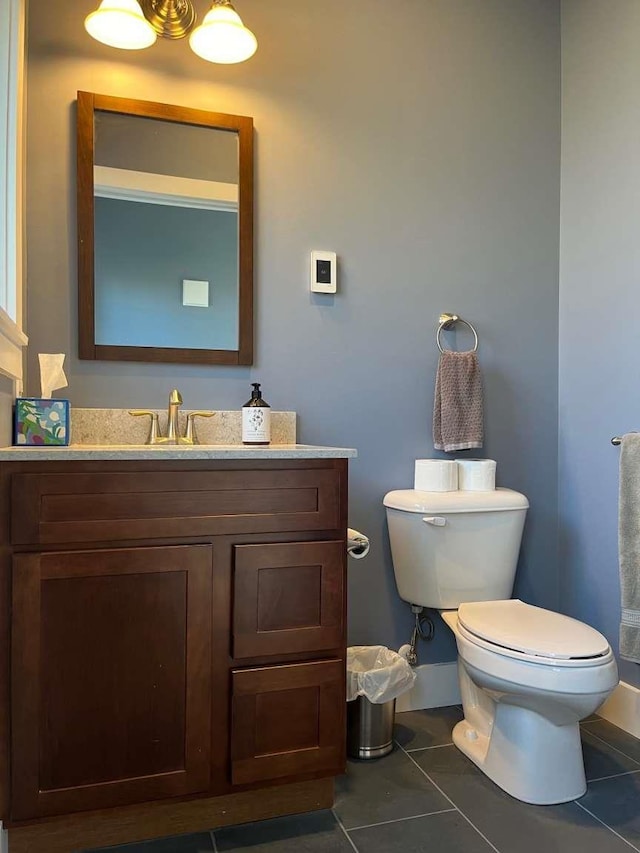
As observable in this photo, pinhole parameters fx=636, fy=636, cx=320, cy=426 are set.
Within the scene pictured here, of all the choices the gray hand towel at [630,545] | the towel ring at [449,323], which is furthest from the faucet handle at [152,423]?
the gray hand towel at [630,545]

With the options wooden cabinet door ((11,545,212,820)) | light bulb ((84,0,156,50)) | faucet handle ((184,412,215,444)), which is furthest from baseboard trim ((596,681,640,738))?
light bulb ((84,0,156,50))

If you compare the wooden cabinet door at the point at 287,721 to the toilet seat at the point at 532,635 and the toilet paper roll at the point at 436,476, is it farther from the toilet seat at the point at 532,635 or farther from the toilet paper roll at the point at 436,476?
the toilet paper roll at the point at 436,476

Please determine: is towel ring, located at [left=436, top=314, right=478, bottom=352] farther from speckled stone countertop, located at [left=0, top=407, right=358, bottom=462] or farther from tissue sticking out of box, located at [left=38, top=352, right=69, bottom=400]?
tissue sticking out of box, located at [left=38, top=352, right=69, bottom=400]

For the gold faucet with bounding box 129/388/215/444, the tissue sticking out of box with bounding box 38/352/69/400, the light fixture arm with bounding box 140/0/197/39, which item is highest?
the light fixture arm with bounding box 140/0/197/39

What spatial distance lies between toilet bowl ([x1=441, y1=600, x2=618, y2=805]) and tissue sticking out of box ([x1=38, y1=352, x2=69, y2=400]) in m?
1.27

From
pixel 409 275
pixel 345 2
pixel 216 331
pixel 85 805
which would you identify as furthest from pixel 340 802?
pixel 345 2

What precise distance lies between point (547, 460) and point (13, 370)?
1.77 meters

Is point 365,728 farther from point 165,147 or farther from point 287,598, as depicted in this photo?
point 165,147

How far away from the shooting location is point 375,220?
211 cm

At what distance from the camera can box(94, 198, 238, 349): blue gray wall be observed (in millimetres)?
1852

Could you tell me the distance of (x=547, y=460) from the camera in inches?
91.2

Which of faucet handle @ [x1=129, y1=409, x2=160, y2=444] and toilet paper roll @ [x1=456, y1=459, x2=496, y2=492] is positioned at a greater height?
faucet handle @ [x1=129, y1=409, x2=160, y2=444]

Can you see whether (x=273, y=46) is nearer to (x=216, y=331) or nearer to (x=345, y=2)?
(x=345, y=2)

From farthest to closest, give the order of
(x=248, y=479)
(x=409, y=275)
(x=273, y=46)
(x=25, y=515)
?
(x=409, y=275)
(x=273, y=46)
(x=248, y=479)
(x=25, y=515)
